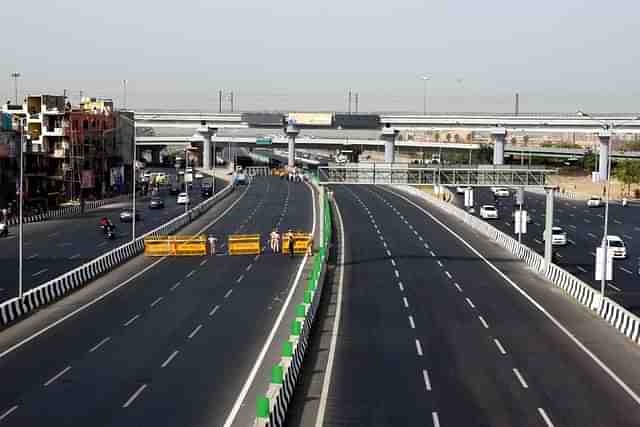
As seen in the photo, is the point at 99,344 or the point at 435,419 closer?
the point at 435,419

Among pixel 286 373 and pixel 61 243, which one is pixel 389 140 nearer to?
pixel 61 243

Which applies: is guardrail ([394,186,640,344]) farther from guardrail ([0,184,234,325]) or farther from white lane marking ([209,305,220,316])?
guardrail ([0,184,234,325])

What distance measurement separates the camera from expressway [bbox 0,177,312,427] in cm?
2120

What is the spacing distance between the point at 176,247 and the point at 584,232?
112ft

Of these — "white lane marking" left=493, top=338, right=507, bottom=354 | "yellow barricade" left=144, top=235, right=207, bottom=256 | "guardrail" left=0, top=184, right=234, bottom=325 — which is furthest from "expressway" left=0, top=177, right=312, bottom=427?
"white lane marking" left=493, top=338, right=507, bottom=354

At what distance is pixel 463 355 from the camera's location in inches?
1103

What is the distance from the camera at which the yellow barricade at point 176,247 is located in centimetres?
5647

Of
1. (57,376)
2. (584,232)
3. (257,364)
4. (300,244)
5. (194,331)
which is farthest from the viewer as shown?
(584,232)

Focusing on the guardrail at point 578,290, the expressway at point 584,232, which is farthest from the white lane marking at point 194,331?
the expressway at point 584,232

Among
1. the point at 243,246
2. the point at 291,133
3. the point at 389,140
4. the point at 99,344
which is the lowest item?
the point at 99,344

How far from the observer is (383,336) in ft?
102

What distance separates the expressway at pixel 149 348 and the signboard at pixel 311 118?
300ft

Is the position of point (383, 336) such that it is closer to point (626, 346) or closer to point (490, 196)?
point (626, 346)

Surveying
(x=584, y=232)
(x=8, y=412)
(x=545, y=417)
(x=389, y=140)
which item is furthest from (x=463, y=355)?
(x=389, y=140)
